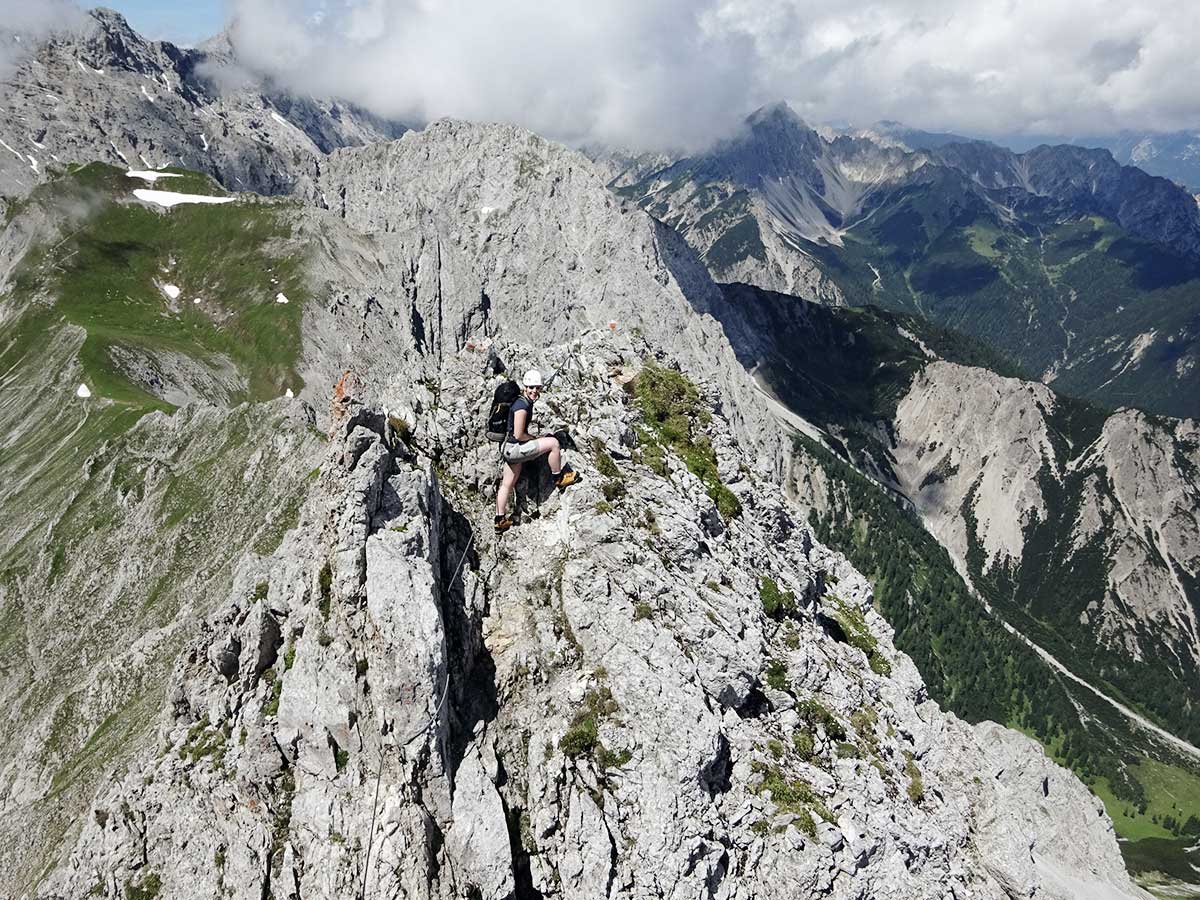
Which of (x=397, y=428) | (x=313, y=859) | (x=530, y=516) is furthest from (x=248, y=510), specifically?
(x=313, y=859)

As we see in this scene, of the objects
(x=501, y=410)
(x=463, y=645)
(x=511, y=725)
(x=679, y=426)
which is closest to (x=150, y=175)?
(x=679, y=426)

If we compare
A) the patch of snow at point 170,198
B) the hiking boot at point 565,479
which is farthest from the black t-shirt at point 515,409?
the patch of snow at point 170,198

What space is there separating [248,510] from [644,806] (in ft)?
135

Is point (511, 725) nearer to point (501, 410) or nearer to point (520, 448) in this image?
point (520, 448)

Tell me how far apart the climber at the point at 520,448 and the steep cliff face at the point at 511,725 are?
Answer: 38.9 inches

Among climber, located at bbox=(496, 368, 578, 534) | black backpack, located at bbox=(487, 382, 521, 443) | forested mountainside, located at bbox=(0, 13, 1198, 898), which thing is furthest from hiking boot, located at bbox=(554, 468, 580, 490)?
black backpack, located at bbox=(487, 382, 521, 443)

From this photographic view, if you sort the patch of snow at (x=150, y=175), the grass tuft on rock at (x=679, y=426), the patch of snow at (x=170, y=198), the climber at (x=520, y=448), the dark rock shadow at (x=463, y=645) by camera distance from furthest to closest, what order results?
1. the patch of snow at (x=150, y=175)
2. the patch of snow at (x=170, y=198)
3. the grass tuft on rock at (x=679, y=426)
4. the climber at (x=520, y=448)
5. the dark rock shadow at (x=463, y=645)

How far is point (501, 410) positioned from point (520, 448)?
1.62 meters

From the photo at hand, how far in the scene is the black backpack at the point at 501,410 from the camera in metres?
22.5

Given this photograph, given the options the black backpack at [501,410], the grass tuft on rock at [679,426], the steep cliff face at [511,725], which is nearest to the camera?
the steep cliff face at [511,725]

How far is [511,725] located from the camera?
19125 mm

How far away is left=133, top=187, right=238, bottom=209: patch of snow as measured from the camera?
17012cm

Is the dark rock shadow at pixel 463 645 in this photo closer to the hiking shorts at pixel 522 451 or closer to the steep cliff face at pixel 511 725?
the steep cliff face at pixel 511 725

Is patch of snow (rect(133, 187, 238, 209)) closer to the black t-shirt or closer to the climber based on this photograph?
the black t-shirt
